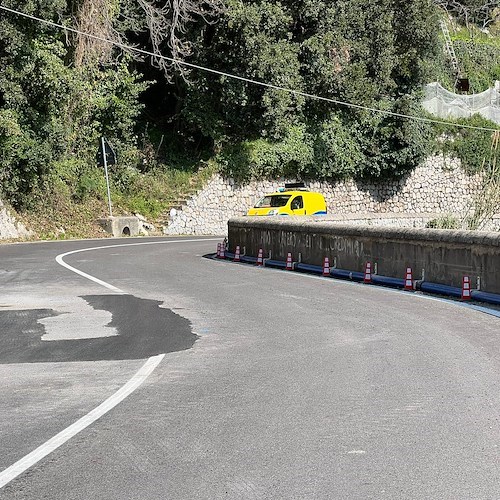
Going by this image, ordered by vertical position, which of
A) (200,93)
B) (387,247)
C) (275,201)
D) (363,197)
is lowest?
(387,247)

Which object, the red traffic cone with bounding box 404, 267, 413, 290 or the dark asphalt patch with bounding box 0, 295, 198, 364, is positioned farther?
the red traffic cone with bounding box 404, 267, 413, 290

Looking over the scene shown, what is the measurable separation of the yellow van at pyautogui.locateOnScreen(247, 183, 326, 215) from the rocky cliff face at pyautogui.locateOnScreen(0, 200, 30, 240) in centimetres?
889

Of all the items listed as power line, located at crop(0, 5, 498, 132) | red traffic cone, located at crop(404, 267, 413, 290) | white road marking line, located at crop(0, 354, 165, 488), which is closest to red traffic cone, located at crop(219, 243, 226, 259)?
red traffic cone, located at crop(404, 267, 413, 290)

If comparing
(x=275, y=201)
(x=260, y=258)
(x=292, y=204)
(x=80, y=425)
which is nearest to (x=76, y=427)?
(x=80, y=425)

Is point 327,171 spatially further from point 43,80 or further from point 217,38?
point 43,80

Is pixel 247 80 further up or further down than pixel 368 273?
further up

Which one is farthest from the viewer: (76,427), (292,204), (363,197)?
(363,197)

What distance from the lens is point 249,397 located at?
7949mm

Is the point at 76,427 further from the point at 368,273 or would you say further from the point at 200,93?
the point at 200,93

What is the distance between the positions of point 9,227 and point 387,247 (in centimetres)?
2073

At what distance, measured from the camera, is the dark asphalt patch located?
10180mm

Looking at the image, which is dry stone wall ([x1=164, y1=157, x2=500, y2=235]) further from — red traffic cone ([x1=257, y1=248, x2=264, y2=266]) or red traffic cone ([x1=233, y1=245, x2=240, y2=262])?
red traffic cone ([x1=257, y1=248, x2=264, y2=266])

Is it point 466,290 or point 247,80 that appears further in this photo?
point 247,80

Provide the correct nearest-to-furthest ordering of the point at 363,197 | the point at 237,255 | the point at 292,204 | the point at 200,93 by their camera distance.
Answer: the point at 237,255 → the point at 292,204 → the point at 200,93 → the point at 363,197
